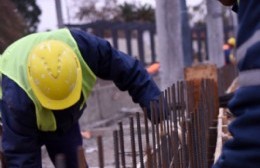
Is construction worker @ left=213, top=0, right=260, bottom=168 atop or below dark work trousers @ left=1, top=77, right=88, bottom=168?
atop

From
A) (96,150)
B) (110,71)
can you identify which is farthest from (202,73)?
(110,71)

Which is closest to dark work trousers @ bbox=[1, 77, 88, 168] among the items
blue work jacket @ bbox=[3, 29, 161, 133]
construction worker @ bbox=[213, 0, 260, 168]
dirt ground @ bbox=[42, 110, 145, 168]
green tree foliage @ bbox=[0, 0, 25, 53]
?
blue work jacket @ bbox=[3, 29, 161, 133]

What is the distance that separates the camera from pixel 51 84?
370cm

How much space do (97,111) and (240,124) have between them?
1425 cm

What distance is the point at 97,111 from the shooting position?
15688 mm

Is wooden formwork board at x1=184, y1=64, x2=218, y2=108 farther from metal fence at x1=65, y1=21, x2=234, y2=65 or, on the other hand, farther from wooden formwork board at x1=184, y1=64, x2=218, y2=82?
metal fence at x1=65, y1=21, x2=234, y2=65

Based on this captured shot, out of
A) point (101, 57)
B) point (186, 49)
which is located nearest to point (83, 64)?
point (101, 57)

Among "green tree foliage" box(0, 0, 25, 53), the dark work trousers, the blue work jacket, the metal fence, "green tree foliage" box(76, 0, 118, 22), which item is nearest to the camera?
the dark work trousers

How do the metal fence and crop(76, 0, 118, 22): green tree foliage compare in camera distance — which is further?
crop(76, 0, 118, 22): green tree foliage

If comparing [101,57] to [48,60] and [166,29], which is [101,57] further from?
[166,29]

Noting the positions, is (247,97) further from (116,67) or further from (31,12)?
(31,12)

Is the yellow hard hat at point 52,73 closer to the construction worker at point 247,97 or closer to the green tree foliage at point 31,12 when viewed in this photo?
the construction worker at point 247,97

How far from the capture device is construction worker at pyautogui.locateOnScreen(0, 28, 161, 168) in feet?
12.0

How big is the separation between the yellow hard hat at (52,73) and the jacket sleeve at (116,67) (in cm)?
25
